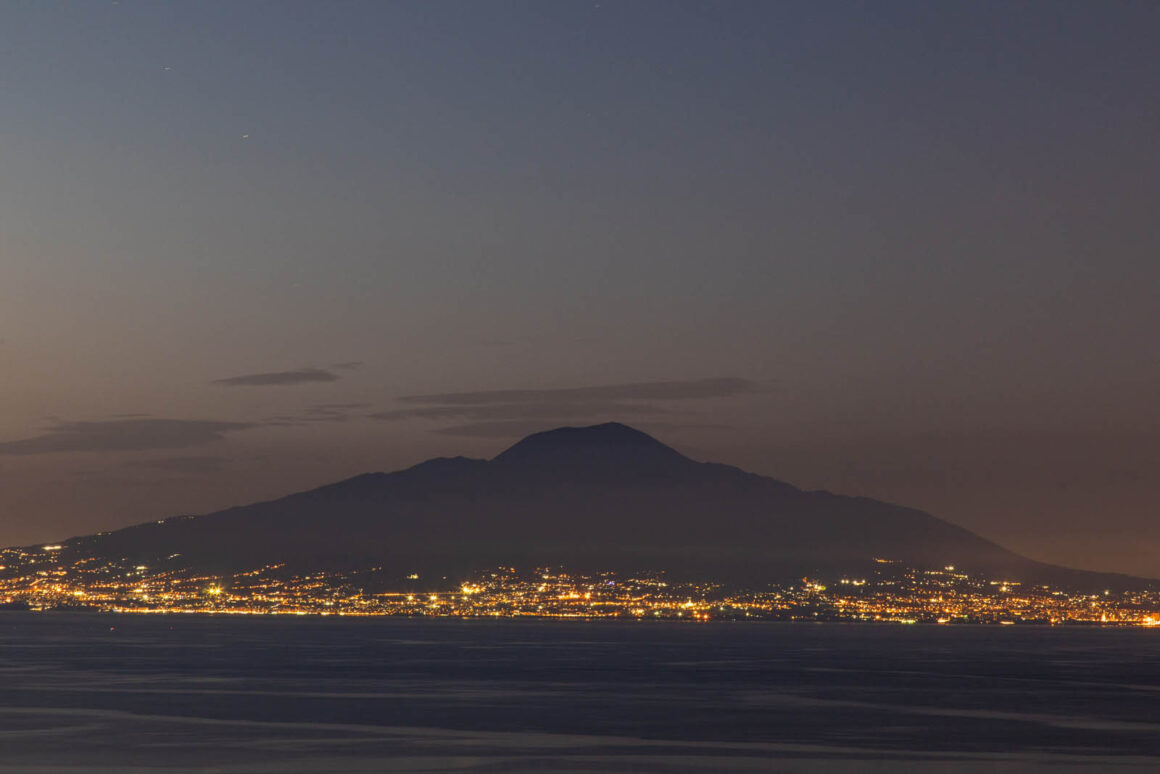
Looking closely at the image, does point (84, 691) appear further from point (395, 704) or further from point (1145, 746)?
point (1145, 746)

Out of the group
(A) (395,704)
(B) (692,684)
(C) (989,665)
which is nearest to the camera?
(A) (395,704)

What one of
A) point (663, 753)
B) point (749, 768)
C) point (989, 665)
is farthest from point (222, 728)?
point (989, 665)

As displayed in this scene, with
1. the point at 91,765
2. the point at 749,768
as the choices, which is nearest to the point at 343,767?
the point at 91,765

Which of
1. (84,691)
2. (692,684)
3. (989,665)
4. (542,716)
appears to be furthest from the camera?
(989,665)

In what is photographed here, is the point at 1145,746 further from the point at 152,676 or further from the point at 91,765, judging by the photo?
the point at 152,676

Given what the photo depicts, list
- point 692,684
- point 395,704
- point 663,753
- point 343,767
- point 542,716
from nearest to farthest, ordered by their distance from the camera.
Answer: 1. point 343,767
2. point 663,753
3. point 542,716
4. point 395,704
5. point 692,684

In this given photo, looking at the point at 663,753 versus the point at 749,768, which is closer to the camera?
the point at 749,768
